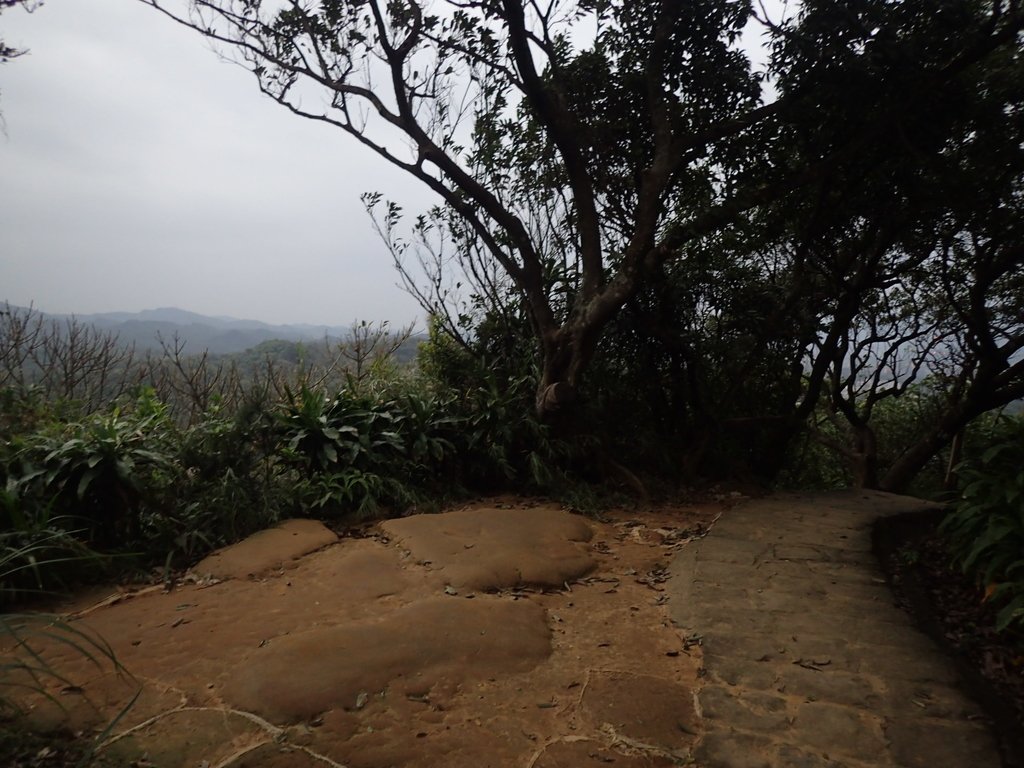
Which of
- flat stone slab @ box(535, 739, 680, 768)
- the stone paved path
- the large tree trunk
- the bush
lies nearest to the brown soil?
flat stone slab @ box(535, 739, 680, 768)

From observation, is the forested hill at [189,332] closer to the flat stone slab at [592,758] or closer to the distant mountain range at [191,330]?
the distant mountain range at [191,330]

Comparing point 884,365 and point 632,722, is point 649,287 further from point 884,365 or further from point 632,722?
point 632,722

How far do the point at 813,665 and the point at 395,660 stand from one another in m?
1.78

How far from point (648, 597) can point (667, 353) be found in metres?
3.17

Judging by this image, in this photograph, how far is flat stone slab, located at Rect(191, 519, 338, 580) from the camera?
3.84 metres

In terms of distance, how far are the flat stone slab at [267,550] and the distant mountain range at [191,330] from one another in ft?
13.4

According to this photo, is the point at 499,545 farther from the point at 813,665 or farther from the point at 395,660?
the point at 813,665

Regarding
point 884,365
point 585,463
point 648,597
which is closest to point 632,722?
point 648,597

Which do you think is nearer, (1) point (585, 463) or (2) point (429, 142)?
(2) point (429, 142)

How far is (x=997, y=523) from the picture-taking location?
3.35 meters

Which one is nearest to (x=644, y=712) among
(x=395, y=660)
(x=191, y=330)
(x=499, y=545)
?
(x=395, y=660)

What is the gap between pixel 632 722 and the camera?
2.33 metres

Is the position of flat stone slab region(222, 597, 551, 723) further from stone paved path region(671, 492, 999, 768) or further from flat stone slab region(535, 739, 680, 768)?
stone paved path region(671, 492, 999, 768)

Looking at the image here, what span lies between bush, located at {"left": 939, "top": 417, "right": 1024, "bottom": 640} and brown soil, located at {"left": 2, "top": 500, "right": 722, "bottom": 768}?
5.09 ft
